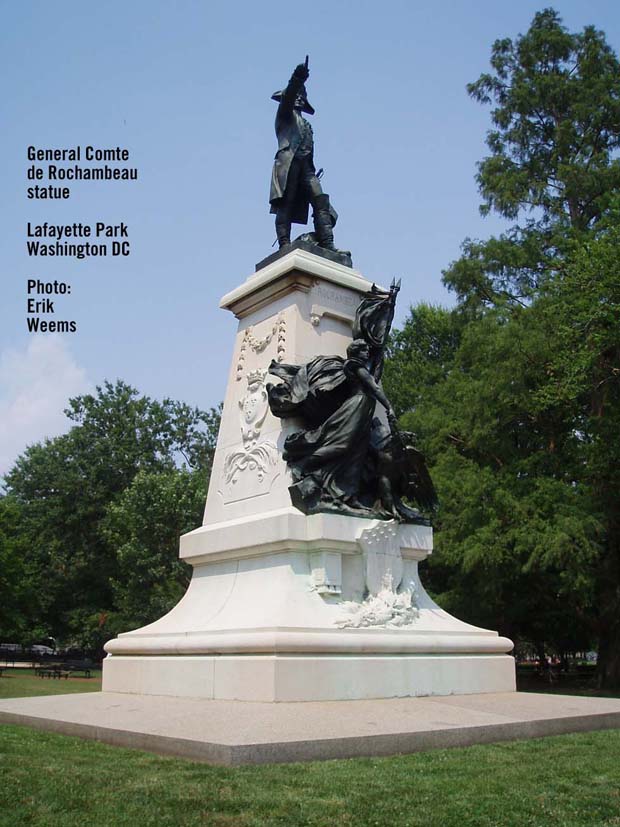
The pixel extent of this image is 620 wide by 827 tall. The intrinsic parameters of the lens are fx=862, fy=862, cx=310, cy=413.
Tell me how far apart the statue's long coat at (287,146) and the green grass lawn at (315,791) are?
342 inches

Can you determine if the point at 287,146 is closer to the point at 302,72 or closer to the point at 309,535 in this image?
the point at 302,72

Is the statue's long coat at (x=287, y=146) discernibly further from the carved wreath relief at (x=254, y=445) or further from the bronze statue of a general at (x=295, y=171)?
the carved wreath relief at (x=254, y=445)

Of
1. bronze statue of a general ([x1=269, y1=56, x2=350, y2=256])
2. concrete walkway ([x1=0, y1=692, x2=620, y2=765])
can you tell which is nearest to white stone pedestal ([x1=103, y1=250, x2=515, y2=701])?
concrete walkway ([x1=0, y1=692, x2=620, y2=765])

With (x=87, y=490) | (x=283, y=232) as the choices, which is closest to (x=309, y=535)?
(x=283, y=232)

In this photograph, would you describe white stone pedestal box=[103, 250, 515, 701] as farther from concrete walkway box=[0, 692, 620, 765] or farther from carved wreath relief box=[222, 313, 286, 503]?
concrete walkway box=[0, 692, 620, 765]

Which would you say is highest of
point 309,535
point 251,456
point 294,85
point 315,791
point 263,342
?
point 294,85

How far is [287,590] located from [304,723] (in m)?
2.63

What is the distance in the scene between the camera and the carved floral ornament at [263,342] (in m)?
11.2

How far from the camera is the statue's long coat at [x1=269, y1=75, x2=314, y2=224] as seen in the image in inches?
496

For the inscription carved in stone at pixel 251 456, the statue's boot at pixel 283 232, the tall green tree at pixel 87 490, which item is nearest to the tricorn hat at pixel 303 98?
the statue's boot at pixel 283 232

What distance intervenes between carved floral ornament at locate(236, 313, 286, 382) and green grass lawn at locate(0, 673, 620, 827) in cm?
603

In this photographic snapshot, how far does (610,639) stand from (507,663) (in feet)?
49.0

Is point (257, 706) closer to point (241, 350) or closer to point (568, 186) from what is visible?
point (241, 350)

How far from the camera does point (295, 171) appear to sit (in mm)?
12648
